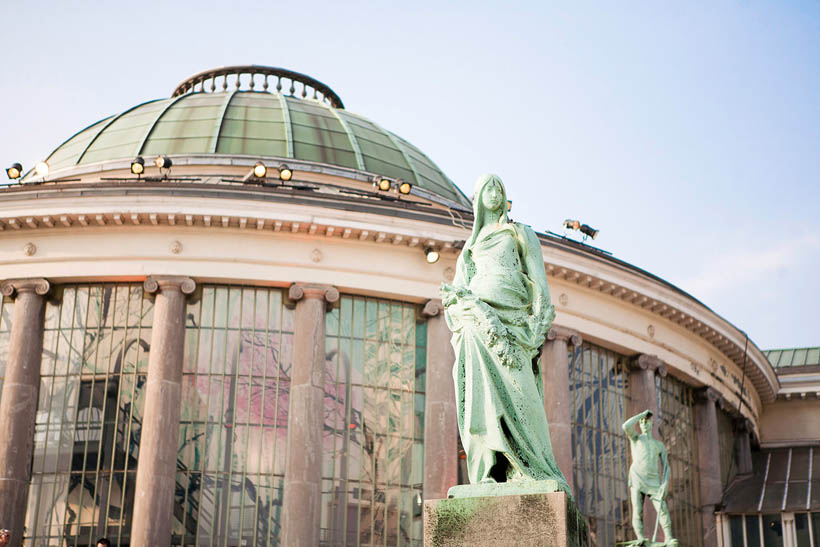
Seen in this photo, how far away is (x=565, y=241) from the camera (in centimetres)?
3894

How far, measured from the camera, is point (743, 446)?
159 ft

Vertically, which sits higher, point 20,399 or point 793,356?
point 793,356

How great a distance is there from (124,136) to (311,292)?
13.7 metres

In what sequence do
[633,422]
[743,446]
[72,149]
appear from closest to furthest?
1. [633,422]
2. [72,149]
3. [743,446]

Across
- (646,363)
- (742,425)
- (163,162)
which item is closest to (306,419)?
(163,162)

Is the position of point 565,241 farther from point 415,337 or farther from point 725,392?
point 725,392

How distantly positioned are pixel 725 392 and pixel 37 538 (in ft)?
83.1

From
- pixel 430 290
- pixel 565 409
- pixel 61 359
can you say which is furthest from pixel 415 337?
pixel 61 359

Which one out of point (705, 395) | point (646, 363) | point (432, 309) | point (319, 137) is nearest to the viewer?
point (432, 309)

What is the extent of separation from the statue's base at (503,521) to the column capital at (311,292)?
25.3 meters

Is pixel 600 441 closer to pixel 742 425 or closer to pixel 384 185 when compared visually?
pixel 384 185

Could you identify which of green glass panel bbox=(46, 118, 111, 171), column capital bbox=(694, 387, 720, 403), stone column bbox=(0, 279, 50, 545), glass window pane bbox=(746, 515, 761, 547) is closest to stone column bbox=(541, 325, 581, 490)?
column capital bbox=(694, 387, 720, 403)

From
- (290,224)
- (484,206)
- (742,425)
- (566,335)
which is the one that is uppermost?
(290,224)

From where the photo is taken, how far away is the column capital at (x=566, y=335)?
3794 centimetres
